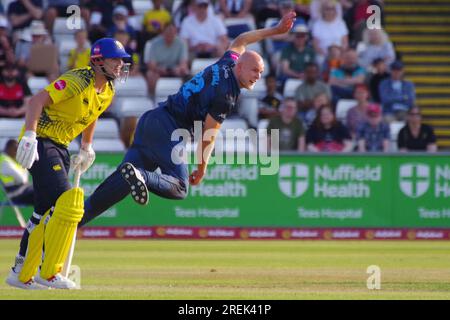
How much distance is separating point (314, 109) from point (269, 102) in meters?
0.79

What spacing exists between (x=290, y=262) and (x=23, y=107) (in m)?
7.38

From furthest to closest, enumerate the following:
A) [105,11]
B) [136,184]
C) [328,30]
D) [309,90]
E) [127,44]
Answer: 1. [328,30]
2. [105,11]
3. [127,44]
4. [309,90]
5. [136,184]

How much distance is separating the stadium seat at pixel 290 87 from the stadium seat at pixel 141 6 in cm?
310

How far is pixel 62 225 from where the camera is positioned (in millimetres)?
9180

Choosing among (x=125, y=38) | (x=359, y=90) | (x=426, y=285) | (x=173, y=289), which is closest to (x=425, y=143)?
(x=359, y=90)

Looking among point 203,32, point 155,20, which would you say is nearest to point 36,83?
point 155,20

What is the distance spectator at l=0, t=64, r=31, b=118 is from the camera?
19.2 m

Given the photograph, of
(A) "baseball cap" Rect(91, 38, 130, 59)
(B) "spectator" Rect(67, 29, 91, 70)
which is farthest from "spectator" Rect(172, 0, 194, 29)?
(A) "baseball cap" Rect(91, 38, 130, 59)

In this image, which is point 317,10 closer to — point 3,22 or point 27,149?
point 3,22

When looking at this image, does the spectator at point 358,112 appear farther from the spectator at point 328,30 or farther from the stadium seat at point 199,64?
the stadium seat at point 199,64

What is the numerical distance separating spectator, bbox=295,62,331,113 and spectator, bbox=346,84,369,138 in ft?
1.66

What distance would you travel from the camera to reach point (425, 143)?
1878 cm

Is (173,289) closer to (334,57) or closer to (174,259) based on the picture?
(174,259)

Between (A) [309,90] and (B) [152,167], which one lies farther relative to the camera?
(A) [309,90]
